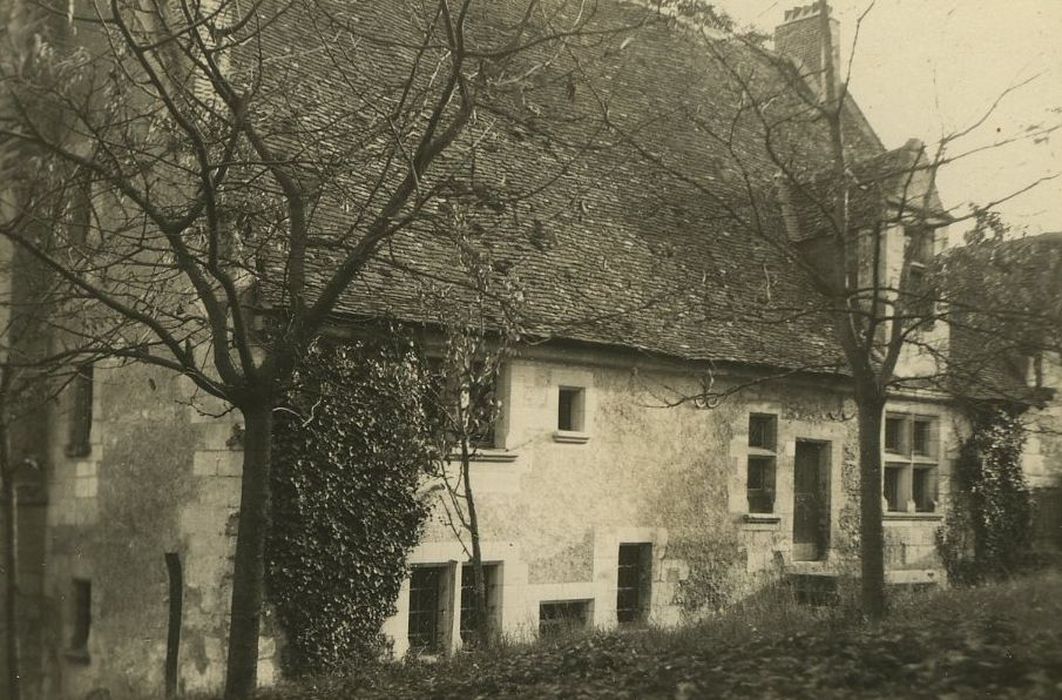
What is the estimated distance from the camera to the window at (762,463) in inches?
Answer: 618

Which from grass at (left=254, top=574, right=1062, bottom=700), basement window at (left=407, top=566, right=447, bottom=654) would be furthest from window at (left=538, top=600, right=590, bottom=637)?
grass at (left=254, top=574, right=1062, bottom=700)

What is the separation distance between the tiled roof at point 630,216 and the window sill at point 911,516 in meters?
2.92

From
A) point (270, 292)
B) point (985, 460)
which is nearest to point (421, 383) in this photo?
point (270, 292)

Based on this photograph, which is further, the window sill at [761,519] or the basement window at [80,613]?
the window sill at [761,519]

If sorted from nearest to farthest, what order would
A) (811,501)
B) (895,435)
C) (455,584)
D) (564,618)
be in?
(455,584), (564,618), (811,501), (895,435)

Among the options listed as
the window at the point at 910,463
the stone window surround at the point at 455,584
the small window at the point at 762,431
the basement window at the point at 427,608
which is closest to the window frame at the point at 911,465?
the window at the point at 910,463

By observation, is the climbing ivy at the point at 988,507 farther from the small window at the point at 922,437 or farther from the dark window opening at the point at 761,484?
the dark window opening at the point at 761,484

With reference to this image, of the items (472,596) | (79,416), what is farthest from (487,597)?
(79,416)

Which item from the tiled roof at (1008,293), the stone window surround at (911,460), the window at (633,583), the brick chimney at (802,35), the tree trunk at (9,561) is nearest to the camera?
the tiled roof at (1008,293)

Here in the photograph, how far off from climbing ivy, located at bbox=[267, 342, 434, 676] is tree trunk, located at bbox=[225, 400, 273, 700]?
215 centimetres

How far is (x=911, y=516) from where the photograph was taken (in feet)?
57.1

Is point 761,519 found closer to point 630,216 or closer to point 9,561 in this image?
point 630,216

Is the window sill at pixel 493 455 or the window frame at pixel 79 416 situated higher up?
the window frame at pixel 79 416

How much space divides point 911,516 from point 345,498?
984cm
